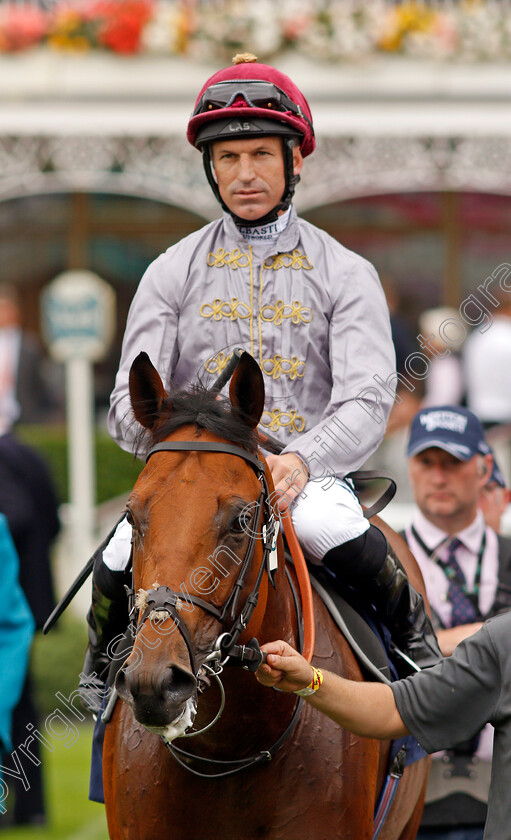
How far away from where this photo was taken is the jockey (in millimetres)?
3598

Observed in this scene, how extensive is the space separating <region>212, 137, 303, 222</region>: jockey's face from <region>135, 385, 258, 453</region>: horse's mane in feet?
2.78

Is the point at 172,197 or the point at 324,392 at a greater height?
the point at 172,197

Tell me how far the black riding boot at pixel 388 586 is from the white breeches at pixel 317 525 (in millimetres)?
39

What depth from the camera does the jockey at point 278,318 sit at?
11.8 ft

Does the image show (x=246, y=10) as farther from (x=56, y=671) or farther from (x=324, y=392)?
(x=324, y=392)

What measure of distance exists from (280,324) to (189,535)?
1153 millimetres

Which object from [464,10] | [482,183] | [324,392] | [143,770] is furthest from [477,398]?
[143,770]

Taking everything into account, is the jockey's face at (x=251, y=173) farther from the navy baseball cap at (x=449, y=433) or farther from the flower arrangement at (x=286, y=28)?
the flower arrangement at (x=286, y=28)

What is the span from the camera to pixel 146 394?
316 centimetres

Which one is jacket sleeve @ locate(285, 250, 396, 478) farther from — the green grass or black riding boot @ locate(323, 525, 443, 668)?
the green grass

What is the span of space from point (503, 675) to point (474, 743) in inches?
73.6

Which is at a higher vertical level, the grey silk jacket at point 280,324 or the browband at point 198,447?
the grey silk jacket at point 280,324

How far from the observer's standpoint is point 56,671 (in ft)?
33.3

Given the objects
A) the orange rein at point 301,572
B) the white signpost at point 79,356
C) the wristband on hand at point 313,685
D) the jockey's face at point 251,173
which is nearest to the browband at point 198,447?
the orange rein at point 301,572
